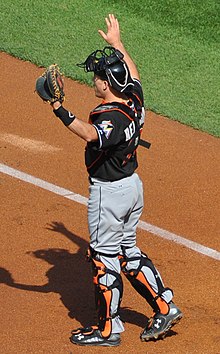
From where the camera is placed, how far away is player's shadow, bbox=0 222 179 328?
24.9ft

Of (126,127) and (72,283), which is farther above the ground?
(126,127)

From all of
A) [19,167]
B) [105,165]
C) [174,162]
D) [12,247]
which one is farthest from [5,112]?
[105,165]

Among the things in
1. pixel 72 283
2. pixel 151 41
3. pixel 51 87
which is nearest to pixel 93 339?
pixel 72 283

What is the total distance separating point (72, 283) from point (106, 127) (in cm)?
188

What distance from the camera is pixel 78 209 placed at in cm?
934

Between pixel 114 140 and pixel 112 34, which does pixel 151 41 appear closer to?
pixel 112 34

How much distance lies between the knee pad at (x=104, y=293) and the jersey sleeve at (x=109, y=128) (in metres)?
0.91

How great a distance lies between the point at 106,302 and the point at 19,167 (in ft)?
11.2

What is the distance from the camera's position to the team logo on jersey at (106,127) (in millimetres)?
6645

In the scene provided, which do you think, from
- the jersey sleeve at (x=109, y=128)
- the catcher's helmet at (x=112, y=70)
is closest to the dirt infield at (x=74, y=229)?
the jersey sleeve at (x=109, y=128)

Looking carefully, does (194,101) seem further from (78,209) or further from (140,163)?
(78,209)

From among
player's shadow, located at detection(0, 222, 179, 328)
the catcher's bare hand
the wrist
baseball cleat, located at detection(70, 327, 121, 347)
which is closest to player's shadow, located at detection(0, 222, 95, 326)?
player's shadow, located at detection(0, 222, 179, 328)

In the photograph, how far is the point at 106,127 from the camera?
21.9 ft

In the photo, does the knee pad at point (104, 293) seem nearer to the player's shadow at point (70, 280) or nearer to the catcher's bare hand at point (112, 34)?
the player's shadow at point (70, 280)
